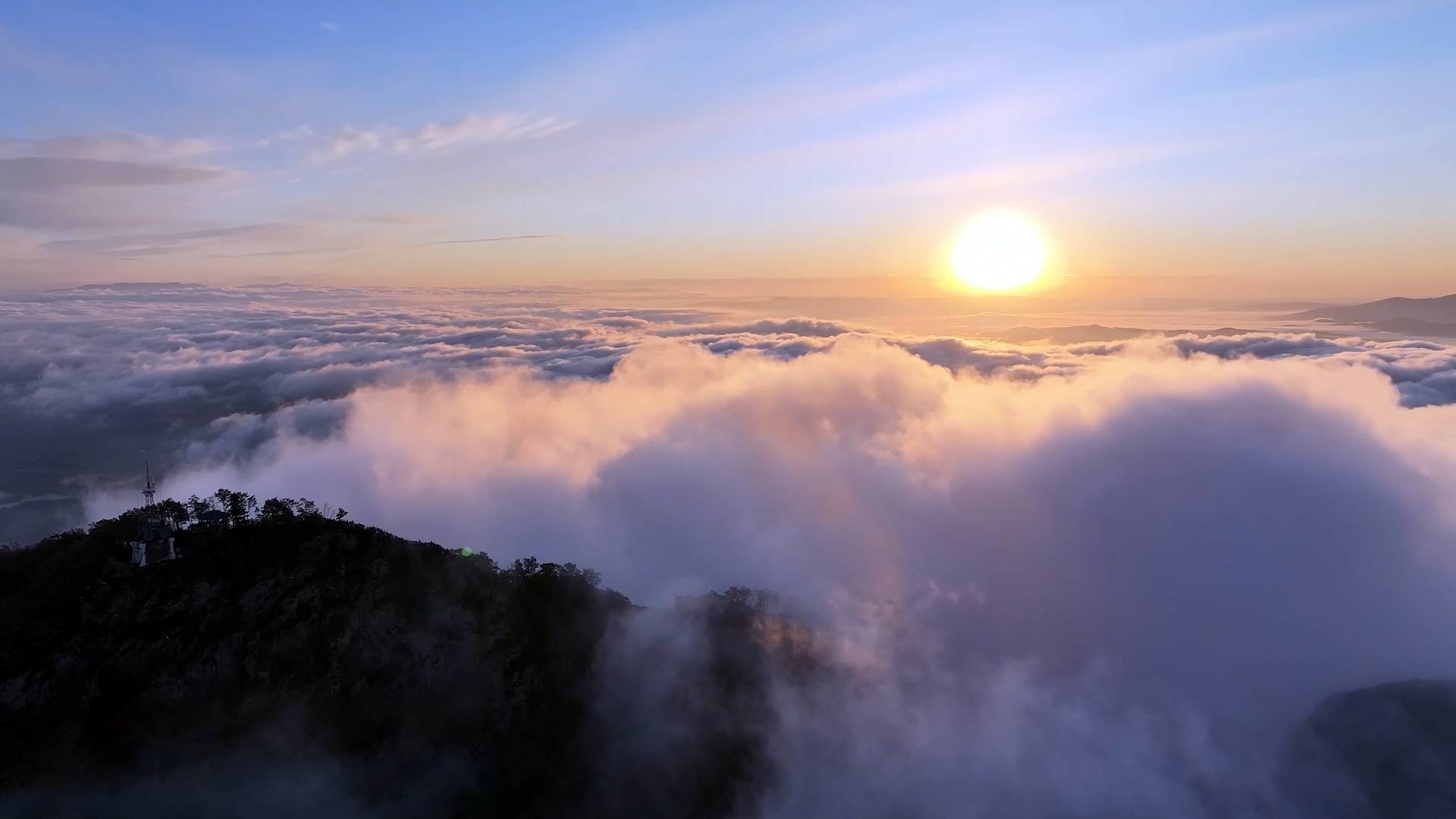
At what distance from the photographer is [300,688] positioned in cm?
5906

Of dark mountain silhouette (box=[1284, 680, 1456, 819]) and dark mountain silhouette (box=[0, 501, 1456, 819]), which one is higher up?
dark mountain silhouette (box=[0, 501, 1456, 819])

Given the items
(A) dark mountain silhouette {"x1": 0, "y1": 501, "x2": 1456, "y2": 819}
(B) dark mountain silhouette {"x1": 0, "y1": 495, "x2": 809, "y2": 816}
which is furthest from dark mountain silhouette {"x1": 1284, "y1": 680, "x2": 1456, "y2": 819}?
(B) dark mountain silhouette {"x1": 0, "y1": 495, "x2": 809, "y2": 816}

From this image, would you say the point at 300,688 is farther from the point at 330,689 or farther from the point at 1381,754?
the point at 1381,754

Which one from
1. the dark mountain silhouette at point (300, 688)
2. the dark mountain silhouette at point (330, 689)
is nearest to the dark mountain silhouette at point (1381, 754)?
the dark mountain silhouette at point (330, 689)

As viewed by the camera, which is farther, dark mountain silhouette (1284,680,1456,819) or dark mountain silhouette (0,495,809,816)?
dark mountain silhouette (1284,680,1456,819)

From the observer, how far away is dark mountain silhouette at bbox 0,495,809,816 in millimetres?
52594

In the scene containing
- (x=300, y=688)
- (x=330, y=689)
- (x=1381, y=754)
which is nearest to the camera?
(x=300, y=688)

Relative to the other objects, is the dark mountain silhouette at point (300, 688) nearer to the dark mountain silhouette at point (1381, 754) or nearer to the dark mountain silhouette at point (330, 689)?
the dark mountain silhouette at point (330, 689)

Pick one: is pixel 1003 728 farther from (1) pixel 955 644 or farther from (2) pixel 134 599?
(2) pixel 134 599

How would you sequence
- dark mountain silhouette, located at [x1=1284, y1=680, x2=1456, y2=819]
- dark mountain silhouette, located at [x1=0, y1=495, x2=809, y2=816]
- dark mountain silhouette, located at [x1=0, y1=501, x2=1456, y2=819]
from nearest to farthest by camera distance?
dark mountain silhouette, located at [x1=0, y1=495, x2=809, y2=816] → dark mountain silhouette, located at [x1=0, y1=501, x2=1456, y2=819] → dark mountain silhouette, located at [x1=1284, y1=680, x2=1456, y2=819]

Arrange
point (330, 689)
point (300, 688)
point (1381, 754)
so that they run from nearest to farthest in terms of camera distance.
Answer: point (300, 688), point (330, 689), point (1381, 754)

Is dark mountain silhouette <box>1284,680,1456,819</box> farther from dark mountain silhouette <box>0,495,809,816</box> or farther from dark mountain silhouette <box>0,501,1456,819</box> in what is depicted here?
dark mountain silhouette <box>0,495,809,816</box>

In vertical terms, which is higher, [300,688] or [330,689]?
[300,688]

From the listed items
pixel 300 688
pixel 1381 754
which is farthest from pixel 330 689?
pixel 1381 754
